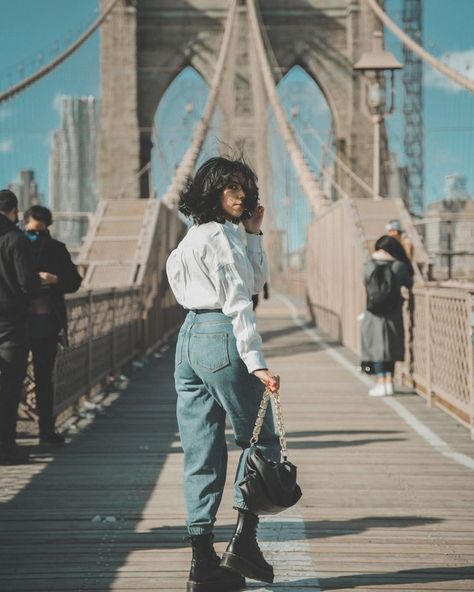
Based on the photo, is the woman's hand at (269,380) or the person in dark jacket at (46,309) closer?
the woman's hand at (269,380)

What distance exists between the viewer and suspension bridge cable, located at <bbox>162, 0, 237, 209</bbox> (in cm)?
2256

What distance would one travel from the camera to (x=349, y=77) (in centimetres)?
4566

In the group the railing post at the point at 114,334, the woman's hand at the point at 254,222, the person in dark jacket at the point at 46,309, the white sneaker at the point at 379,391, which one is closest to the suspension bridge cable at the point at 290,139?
the railing post at the point at 114,334

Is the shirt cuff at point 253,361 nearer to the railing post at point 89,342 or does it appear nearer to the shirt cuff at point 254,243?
the shirt cuff at point 254,243

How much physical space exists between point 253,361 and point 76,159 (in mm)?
49172

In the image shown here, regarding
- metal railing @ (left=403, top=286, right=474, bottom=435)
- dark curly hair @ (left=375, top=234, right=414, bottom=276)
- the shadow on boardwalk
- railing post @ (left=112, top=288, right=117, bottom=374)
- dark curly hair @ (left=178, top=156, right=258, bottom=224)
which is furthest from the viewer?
railing post @ (left=112, top=288, right=117, bottom=374)

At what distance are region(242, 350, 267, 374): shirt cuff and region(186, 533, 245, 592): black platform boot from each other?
2.23 feet

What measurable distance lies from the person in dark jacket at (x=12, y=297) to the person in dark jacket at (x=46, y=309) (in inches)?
19.5

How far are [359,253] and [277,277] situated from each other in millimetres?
39958

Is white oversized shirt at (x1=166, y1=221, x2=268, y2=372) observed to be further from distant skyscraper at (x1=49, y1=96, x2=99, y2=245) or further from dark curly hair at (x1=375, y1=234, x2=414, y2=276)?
distant skyscraper at (x1=49, y1=96, x2=99, y2=245)

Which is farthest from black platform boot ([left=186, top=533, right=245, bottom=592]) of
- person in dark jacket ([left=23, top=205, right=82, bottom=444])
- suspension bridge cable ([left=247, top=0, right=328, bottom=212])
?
suspension bridge cable ([left=247, top=0, right=328, bottom=212])

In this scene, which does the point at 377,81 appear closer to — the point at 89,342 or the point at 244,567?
the point at 89,342

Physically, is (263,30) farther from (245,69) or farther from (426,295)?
(426,295)

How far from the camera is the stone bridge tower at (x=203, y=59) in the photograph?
146 feet
